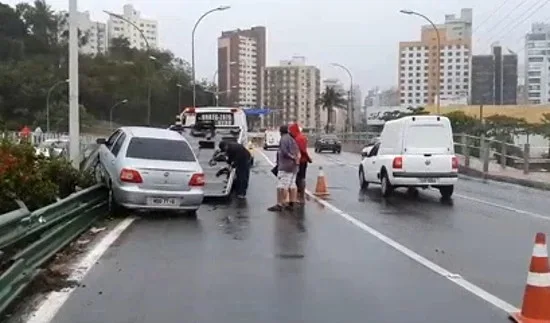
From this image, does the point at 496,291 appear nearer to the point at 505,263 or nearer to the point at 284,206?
the point at 505,263

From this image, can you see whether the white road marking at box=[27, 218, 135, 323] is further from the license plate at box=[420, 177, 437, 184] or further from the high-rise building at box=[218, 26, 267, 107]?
the high-rise building at box=[218, 26, 267, 107]

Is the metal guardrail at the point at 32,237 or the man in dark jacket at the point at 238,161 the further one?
the man in dark jacket at the point at 238,161

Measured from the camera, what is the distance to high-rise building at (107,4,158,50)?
92.8 meters

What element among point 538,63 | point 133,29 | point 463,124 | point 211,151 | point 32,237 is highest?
point 133,29

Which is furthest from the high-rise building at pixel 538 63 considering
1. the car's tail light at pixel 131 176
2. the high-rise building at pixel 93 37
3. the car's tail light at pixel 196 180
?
the car's tail light at pixel 131 176

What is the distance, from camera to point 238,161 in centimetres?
1866

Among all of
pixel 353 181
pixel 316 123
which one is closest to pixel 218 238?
pixel 353 181

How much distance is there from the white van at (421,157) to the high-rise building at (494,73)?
214 ft

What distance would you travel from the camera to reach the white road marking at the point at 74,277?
689 centimetres

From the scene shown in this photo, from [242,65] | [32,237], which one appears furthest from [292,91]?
[32,237]

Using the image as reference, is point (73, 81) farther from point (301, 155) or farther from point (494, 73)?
point (494, 73)

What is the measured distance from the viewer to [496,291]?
8180 mm

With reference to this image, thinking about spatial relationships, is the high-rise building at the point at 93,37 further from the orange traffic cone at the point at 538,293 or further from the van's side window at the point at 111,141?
the orange traffic cone at the point at 538,293

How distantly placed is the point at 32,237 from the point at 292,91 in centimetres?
12050
